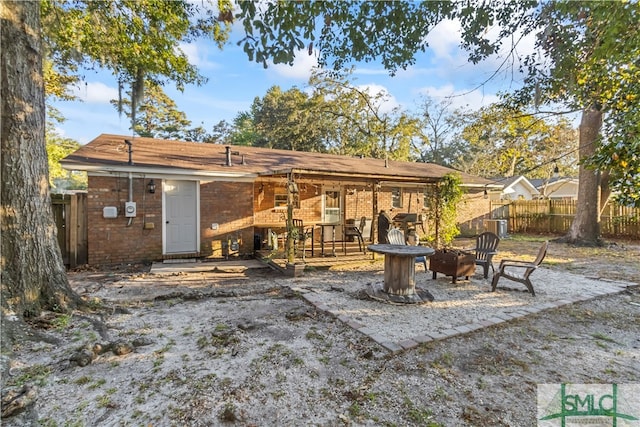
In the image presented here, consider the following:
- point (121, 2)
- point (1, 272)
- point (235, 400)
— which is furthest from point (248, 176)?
point (235, 400)

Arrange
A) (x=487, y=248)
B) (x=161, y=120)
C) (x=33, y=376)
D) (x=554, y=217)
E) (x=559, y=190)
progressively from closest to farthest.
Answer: (x=33, y=376), (x=487, y=248), (x=554, y=217), (x=161, y=120), (x=559, y=190)

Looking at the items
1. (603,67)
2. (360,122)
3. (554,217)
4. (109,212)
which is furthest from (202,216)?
(360,122)

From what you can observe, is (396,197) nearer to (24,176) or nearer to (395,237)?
(395,237)

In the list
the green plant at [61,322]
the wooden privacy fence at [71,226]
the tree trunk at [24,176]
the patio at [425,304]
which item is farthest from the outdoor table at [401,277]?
the wooden privacy fence at [71,226]

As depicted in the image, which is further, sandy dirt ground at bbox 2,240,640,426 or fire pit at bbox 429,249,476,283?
fire pit at bbox 429,249,476,283

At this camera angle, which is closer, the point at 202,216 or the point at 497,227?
the point at 202,216

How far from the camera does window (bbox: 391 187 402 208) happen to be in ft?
45.4

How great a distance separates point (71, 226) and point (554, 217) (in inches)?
818

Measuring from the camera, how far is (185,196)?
9109mm

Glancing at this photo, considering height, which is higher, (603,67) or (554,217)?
(603,67)

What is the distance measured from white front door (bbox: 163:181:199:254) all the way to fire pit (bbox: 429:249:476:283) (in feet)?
22.4

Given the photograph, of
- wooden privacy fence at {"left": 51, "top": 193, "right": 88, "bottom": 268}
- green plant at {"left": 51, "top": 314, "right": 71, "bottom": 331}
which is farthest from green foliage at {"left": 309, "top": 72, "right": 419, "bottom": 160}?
green plant at {"left": 51, "top": 314, "right": 71, "bottom": 331}

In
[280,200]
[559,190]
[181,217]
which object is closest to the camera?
[181,217]

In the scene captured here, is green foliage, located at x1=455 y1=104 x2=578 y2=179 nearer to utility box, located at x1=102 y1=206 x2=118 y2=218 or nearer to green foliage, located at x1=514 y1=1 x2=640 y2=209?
green foliage, located at x1=514 y1=1 x2=640 y2=209
